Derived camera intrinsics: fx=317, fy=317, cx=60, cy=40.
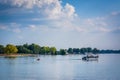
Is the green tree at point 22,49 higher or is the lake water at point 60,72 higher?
the green tree at point 22,49

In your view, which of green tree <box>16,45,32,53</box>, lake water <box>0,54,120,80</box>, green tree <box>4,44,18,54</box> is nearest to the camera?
lake water <box>0,54,120,80</box>

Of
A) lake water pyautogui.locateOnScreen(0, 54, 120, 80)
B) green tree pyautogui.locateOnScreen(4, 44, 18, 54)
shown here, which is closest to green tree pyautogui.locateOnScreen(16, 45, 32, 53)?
green tree pyautogui.locateOnScreen(4, 44, 18, 54)

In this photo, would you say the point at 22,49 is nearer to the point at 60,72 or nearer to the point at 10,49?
the point at 10,49

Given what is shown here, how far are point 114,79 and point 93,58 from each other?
80360 millimetres

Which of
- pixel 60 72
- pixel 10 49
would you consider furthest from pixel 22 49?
pixel 60 72

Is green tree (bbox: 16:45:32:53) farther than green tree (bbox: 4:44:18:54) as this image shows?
Yes

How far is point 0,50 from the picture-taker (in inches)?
6905

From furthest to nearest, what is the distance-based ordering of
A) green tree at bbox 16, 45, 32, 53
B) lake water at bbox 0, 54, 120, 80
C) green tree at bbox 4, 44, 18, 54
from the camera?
green tree at bbox 16, 45, 32, 53 → green tree at bbox 4, 44, 18, 54 → lake water at bbox 0, 54, 120, 80

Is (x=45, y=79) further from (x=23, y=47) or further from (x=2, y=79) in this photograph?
(x=23, y=47)

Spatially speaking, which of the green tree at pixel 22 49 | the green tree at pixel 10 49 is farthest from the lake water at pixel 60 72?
the green tree at pixel 22 49

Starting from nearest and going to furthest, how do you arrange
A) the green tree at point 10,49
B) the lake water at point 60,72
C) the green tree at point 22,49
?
the lake water at point 60,72, the green tree at point 10,49, the green tree at point 22,49

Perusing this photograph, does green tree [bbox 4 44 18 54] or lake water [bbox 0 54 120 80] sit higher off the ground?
green tree [bbox 4 44 18 54]

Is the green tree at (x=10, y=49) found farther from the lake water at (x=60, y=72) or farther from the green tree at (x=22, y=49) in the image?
the lake water at (x=60, y=72)

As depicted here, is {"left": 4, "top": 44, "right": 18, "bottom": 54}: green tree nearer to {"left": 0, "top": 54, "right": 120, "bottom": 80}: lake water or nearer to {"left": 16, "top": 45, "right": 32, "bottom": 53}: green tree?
{"left": 16, "top": 45, "right": 32, "bottom": 53}: green tree
